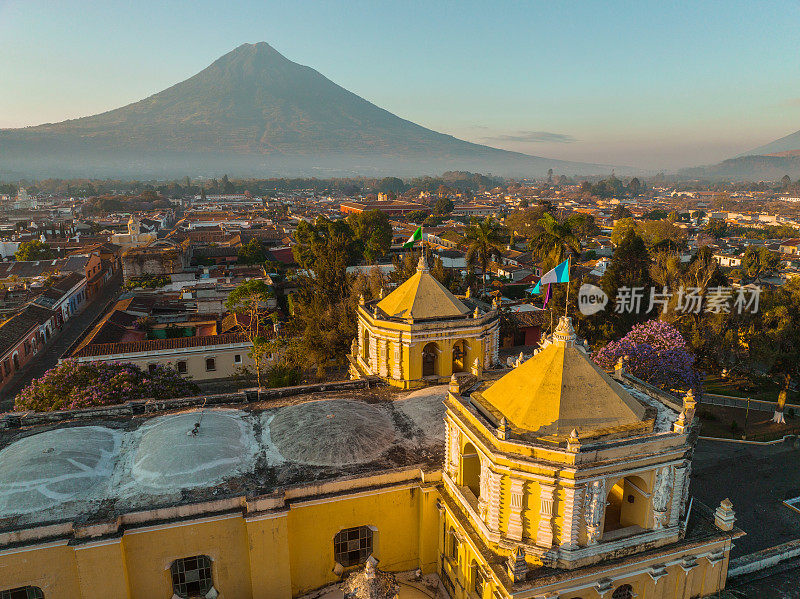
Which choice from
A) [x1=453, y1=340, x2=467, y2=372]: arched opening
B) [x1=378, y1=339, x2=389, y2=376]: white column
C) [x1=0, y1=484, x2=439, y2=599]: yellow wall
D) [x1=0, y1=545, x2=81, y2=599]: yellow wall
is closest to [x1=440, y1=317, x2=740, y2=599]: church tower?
[x1=0, y1=484, x2=439, y2=599]: yellow wall

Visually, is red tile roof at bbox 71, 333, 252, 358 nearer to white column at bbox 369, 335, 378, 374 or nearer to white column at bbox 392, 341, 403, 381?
white column at bbox 369, 335, 378, 374

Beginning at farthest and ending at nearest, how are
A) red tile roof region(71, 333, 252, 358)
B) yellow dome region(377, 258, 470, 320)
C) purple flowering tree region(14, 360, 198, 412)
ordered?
red tile roof region(71, 333, 252, 358) < yellow dome region(377, 258, 470, 320) < purple flowering tree region(14, 360, 198, 412)

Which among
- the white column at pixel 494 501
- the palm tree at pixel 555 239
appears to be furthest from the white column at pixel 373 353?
the palm tree at pixel 555 239

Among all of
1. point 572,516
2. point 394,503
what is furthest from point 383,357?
point 572,516

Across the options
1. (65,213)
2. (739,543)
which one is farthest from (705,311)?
(65,213)

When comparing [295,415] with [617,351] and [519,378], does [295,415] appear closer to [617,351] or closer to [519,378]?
[519,378]

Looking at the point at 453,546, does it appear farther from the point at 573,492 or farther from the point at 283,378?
the point at 283,378
